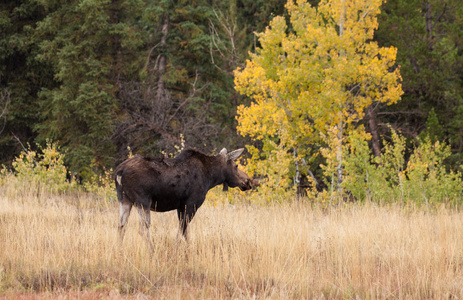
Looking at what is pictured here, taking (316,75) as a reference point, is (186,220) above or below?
below

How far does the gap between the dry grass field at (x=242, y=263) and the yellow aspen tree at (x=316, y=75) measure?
5.79 metres

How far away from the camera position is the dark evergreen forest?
1928 cm

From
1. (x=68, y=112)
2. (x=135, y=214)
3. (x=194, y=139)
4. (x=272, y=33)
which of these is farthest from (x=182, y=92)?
(x=135, y=214)

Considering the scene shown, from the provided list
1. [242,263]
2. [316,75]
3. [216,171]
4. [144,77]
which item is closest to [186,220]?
[216,171]

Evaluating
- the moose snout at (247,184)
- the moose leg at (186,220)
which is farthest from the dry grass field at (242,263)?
the moose snout at (247,184)

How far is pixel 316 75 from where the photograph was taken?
13555mm

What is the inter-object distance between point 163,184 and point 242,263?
1.51 meters

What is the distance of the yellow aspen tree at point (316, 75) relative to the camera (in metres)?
13.3

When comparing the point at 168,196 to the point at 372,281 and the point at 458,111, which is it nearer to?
the point at 372,281

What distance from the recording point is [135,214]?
937 cm

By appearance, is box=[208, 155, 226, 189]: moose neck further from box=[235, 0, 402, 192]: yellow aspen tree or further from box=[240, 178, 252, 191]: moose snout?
box=[235, 0, 402, 192]: yellow aspen tree

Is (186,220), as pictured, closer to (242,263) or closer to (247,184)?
(242,263)

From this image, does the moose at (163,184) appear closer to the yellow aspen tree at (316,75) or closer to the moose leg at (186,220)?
the moose leg at (186,220)

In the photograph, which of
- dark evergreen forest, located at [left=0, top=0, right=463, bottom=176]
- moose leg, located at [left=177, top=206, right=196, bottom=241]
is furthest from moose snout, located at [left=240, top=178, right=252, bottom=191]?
dark evergreen forest, located at [left=0, top=0, right=463, bottom=176]
